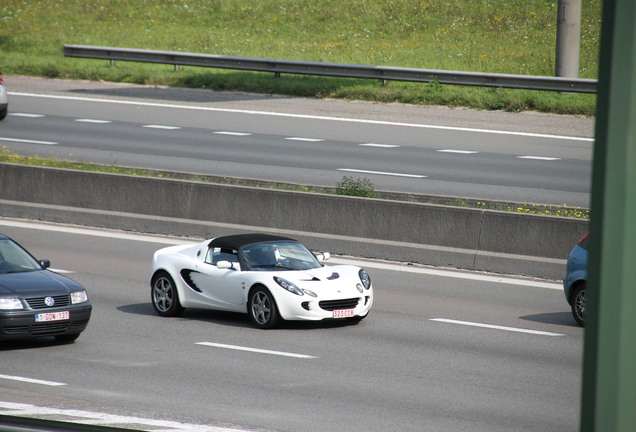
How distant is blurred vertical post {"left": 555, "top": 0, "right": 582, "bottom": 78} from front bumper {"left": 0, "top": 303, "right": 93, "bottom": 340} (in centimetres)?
2455

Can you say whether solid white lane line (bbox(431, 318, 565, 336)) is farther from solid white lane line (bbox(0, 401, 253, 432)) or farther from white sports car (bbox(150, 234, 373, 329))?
solid white lane line (bbox(0, 401, 253, 432))

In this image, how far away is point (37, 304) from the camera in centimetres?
1273

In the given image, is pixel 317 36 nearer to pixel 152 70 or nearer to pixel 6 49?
pixel 152 70

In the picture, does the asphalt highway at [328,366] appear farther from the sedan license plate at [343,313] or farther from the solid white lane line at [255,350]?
the sedan license plate at [343,313]

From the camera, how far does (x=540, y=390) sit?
11.1 metres

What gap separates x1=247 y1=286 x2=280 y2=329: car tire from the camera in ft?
46.8

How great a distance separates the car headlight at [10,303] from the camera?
12477 millimetres

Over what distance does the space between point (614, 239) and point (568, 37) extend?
33954mm

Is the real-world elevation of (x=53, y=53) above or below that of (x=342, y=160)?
above

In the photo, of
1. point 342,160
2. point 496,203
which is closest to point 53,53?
point 342,160

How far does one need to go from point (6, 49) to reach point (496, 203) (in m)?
33.9

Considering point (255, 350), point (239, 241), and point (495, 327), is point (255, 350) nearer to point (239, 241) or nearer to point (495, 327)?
point (239, 241)

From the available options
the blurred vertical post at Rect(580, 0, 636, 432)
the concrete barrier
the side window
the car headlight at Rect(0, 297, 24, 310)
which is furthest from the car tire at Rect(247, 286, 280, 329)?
the blurred vertical post at Rect(580, 0, 636, 432)

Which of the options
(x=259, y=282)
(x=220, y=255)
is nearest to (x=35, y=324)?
(x=259, y=282)
